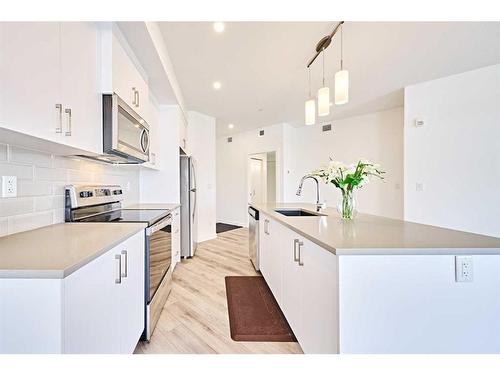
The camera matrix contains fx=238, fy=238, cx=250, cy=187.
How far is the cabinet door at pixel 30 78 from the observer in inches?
33.9

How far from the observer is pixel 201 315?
2029 mm

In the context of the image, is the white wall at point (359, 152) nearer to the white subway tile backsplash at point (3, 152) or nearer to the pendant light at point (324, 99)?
the pendant light at point (324, 99)

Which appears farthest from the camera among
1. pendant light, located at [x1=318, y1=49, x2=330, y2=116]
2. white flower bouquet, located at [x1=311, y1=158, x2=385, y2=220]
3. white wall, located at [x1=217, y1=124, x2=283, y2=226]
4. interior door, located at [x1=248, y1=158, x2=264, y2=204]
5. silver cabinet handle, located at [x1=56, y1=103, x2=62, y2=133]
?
interior door, located at [x1=248, y1=158, x2=264, y2=204]

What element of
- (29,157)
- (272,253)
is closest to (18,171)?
(29,157)

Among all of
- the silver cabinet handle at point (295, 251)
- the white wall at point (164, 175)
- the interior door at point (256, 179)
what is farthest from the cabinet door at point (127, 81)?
the interior door at point (256, 179)

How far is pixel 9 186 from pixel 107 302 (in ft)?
2.62

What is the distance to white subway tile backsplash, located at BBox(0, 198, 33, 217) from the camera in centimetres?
120

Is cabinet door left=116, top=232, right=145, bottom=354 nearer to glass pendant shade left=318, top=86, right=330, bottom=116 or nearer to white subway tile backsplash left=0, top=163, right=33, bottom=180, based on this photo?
white subway tile backsplash left=0, top=163, right=33, bottom=180

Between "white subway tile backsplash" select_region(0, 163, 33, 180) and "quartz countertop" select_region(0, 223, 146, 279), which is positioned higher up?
"white subway tile backsplash" select_region(0, 163, 33, 180)

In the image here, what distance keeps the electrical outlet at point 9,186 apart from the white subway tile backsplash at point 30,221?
122mm

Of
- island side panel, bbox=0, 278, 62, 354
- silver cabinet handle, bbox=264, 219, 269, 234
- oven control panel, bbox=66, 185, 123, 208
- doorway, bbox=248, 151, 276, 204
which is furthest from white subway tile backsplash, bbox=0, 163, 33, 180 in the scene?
doorway, bbox=248, 151, 276, 204

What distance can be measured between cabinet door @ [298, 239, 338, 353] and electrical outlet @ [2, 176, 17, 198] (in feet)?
5.23
